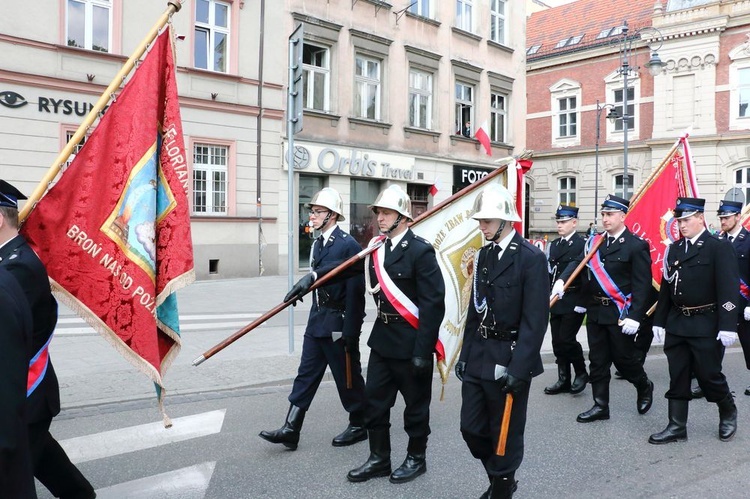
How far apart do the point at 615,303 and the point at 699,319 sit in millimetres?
832

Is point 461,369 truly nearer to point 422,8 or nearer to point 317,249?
point 317,249

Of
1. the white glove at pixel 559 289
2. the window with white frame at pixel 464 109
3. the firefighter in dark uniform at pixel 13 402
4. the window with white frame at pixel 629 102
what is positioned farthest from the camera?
the window with white frame at pixel 629 102

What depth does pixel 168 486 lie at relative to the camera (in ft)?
14.1

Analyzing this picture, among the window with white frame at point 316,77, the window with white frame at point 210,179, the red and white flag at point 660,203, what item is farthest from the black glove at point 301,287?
the window with white frame at point 316,77

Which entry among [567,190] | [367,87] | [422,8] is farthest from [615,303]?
[567,190]

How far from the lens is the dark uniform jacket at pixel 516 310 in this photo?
3.80 meters

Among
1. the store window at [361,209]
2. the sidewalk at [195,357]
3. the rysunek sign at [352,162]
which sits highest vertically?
the rysunek sign at [352,162]

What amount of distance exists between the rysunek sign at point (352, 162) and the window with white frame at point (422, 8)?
5.11m

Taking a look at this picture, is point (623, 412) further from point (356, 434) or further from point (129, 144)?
point (129, 144)

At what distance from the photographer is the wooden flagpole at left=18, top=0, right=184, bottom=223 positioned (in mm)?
3316

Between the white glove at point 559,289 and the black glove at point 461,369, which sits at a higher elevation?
the white glove at point 559,289

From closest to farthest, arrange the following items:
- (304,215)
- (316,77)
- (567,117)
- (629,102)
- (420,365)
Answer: (420,365)
(304,215)
(316,77)
(629,102)
(567,117)

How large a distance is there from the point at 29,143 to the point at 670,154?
13169 millimetres

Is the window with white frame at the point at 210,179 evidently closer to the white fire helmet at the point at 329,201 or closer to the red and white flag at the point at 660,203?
the red and white flag at the point at 660,203
